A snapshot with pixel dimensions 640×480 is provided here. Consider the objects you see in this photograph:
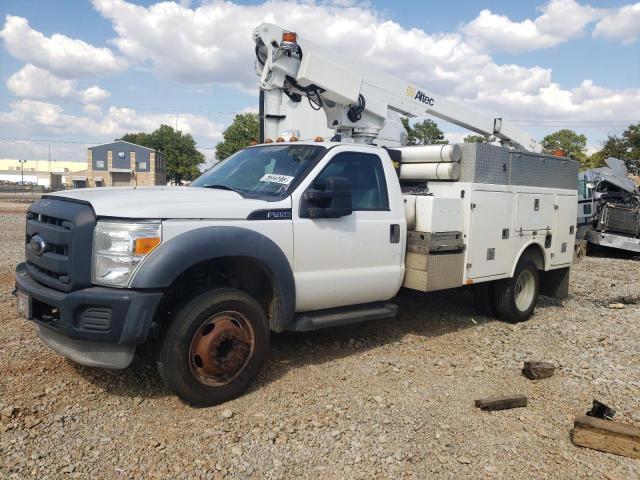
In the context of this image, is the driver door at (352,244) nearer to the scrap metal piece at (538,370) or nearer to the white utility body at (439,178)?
the white utility body at (439,178)

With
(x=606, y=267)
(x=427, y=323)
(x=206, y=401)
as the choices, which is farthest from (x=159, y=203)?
(x=606, y=267)

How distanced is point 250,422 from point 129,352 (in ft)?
3.15

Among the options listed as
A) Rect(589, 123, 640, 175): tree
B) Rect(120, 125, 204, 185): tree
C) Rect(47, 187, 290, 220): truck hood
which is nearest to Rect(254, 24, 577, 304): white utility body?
Rect(47, 187, 290, 220): truck hood

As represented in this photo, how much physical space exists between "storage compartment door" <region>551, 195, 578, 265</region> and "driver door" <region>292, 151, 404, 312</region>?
292 centimetres

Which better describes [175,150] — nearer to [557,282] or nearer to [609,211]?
[609,211]

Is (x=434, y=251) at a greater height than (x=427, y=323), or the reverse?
(x=434, y=251)

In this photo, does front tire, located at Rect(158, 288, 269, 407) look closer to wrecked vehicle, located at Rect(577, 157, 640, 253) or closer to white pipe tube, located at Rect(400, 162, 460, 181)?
white pipe tube, located at Rect(400, 162, 460, 181)

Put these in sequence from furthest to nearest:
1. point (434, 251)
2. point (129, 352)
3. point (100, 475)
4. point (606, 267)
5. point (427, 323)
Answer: point (606, 267) → point (427, 323) → point (434, 251) → point (129, 352) → point (100, 475)

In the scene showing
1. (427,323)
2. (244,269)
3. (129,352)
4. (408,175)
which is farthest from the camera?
(427,323)

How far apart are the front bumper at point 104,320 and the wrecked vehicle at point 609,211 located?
13.4 meters

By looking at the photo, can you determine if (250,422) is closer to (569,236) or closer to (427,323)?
(427,323)

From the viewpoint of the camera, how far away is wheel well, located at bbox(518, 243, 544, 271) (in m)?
6.69

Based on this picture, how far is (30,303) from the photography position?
12.6ft

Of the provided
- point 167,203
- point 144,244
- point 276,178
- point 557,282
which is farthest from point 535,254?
point 144,244
